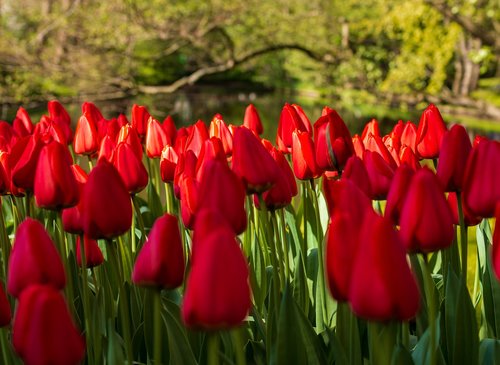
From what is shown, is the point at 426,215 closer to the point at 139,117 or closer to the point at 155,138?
the point at 155,138

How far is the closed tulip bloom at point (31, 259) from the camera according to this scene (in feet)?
4.30

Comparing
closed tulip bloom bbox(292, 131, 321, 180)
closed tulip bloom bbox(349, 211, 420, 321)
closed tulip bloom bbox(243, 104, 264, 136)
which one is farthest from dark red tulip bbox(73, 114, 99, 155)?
closed tulip bloom bbox(349, 211, 420, 321)

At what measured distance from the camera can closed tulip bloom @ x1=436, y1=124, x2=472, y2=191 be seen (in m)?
1.73

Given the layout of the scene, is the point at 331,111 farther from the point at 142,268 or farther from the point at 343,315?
the point at 142,268

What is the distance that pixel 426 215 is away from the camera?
55.4 inches

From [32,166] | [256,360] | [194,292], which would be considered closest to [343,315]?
[256,360]

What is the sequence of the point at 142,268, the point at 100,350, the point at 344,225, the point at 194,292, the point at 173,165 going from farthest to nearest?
1. the point at 173,165
2. the point at 100,350
3. the point at 142,268
4. the point at 344,225
5. the point at 194,292

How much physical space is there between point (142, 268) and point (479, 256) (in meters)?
1.53

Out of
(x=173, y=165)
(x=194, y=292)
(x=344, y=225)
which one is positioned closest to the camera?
(x=194, y=292)

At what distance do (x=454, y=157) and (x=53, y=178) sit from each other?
1.01 meters

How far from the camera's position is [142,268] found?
1.36 metres

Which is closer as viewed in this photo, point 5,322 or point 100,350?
point 5,322

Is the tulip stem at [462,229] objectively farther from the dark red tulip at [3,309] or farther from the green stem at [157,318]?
the dark red tulip at [3,309]

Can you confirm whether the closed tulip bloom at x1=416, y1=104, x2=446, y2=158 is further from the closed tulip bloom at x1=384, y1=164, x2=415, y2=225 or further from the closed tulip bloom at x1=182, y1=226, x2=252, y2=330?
the closed tulip bloom at x1=182, y1=226, x2=252, y2=330
